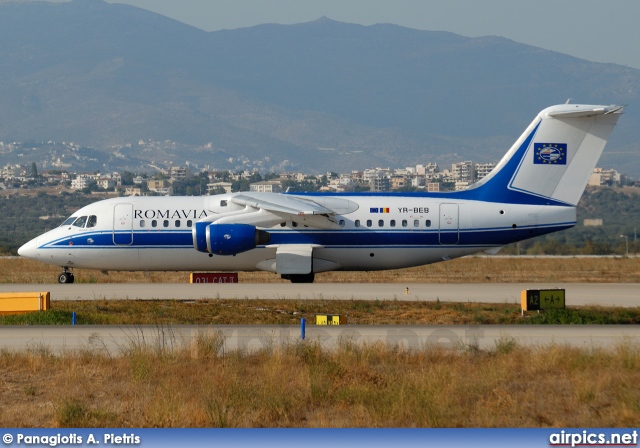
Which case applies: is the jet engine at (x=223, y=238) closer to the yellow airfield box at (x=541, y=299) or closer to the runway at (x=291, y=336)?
the yellow airfield box at (x=541, y=299)

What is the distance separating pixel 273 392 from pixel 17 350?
287 inches

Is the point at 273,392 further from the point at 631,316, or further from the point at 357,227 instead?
the point at 357,227

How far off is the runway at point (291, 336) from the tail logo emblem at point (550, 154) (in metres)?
14.4

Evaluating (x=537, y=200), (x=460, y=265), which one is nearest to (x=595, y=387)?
(x=537, y=200)

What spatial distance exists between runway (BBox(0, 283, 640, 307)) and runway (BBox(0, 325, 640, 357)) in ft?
25.7

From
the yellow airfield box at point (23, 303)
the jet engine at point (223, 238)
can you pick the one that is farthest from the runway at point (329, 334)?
the jet engine at point (223, 238)

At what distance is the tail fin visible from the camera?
41.0 metres

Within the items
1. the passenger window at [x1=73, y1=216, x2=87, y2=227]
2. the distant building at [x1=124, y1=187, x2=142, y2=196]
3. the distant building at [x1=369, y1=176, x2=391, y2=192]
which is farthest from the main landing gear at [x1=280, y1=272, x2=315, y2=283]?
the distant building at [x1=369, y1=176, x2=391, y2=192]


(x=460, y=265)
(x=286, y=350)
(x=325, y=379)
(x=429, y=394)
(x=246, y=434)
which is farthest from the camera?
(x=460, y=265)

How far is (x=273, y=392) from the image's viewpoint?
59.0ft

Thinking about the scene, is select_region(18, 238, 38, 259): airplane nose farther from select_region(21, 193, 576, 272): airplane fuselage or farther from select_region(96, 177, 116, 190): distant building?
select_region(96, 177, 116, 190): distant building

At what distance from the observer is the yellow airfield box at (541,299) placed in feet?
102

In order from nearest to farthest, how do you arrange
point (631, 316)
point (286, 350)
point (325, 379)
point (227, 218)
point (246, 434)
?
point (246, 434) < point (325, 379) < point (286, 350) < point (631, 316) < point (227, 218)

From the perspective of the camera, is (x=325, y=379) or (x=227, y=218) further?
(x=227, y=218)
